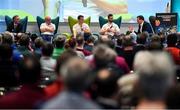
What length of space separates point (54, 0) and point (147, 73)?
1111 centimetres

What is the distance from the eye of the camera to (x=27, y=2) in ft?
43.8

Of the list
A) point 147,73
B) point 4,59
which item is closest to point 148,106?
point 147,73

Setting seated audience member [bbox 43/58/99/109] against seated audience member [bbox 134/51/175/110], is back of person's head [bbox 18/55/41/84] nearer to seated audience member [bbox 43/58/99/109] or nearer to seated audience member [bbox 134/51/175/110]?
seated audience member [bbox 43/58/99/109]

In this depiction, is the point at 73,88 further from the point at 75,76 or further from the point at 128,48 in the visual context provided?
the point at 128,48

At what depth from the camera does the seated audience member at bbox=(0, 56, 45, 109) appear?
2.98 meters

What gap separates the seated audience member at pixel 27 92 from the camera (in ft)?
9.77

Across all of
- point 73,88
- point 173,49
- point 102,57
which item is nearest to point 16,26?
point 173,49

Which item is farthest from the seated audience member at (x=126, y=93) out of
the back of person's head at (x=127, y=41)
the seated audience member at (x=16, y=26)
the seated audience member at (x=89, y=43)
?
the seated audience member at (x=16, y=26)

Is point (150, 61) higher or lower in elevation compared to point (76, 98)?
higher

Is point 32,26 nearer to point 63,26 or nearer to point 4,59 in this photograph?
point 63,26

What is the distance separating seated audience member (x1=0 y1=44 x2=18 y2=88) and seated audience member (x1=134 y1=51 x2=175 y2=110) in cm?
239

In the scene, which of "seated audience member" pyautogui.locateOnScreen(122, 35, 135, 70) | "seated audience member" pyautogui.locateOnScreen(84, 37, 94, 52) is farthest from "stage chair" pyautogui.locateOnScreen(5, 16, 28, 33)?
"seated audience member" pyautogui.locateOnScreen(122, 35, 135, 70)

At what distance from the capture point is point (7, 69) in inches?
187

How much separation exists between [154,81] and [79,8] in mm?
11103
